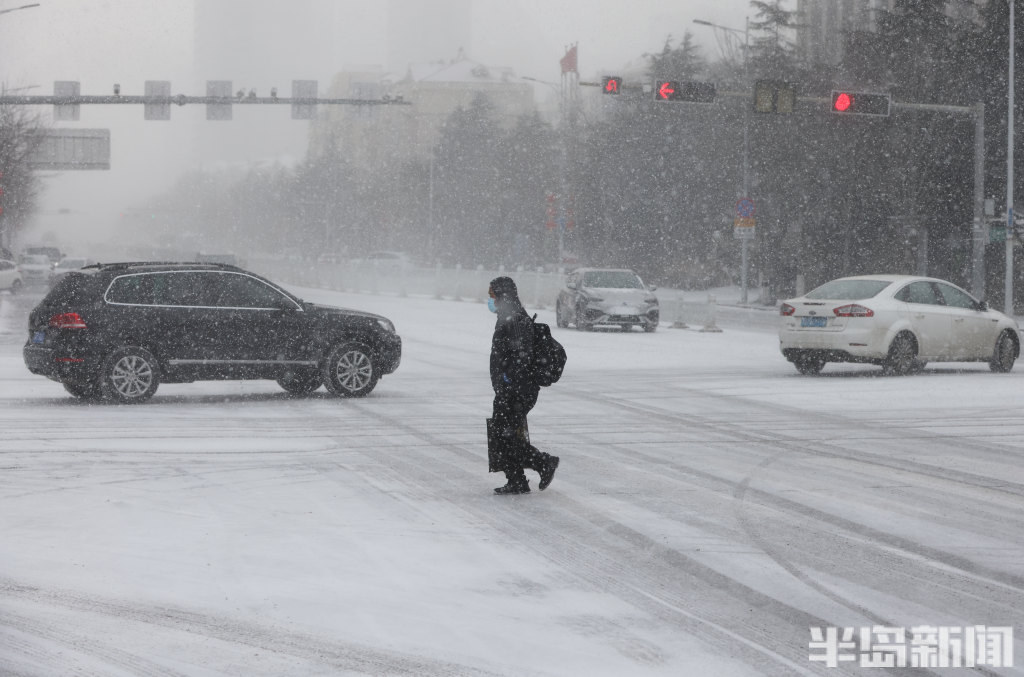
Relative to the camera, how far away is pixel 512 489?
9758 mm

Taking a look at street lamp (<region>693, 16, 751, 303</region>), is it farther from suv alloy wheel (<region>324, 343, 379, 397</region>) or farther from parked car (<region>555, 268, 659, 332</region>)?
suv alloy wheel (<region>324, 343, 379, 397</region>)

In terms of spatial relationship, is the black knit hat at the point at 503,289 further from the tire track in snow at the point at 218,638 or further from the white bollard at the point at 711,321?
the white bollard at the point at 711,321

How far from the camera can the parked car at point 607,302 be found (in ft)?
105

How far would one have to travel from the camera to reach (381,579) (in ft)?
22.8

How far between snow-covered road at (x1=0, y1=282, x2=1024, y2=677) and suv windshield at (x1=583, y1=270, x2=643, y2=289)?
17.1 metres

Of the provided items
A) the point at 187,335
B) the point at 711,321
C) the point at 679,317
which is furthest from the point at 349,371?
the point at 679,317

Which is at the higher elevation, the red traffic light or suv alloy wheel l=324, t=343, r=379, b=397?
the red traffic light

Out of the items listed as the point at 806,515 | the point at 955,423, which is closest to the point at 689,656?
the point at 806,515

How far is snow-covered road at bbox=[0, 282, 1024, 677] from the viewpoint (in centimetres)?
573

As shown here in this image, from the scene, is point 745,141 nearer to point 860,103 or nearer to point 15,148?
point 860,103

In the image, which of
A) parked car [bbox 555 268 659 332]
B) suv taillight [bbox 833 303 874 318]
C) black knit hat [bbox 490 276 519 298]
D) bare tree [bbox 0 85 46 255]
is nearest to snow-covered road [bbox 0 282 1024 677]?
black knit hat [bbox 490 276 519 298]

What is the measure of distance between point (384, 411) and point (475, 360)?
8.18m

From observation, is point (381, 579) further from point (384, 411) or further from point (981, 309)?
point (981, 309)

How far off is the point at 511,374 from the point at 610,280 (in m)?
24.1
